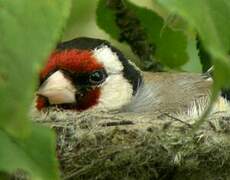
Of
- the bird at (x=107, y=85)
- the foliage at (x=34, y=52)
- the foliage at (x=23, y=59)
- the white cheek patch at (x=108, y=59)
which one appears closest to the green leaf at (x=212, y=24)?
the foliage at (x=34, y=52)

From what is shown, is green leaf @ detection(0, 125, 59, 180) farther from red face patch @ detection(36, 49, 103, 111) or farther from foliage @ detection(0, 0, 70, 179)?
red face patch @ detection(36, 49, 103, 111)

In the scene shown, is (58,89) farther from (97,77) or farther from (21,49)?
(21,49)

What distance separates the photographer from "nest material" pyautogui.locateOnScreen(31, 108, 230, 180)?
1723mm

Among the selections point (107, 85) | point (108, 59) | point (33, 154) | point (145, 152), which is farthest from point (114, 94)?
point (33, 154)

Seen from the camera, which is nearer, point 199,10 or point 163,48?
point 199,10

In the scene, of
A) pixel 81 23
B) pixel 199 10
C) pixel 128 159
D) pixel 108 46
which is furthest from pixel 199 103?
pixel 199 10

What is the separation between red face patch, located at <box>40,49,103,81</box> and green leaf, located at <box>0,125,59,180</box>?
4.67 feet

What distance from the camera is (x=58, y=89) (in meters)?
2.18

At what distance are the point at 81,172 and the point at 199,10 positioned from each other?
43.9 inches

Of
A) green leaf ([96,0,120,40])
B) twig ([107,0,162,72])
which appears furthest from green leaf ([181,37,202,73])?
green leaf ([96,0,120,40])

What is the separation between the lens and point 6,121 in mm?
584

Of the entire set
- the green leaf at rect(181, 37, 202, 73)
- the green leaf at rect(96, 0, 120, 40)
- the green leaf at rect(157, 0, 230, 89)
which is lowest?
the green leaf at rect(181, 37, 202, 73)

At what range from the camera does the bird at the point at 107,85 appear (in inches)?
85.5

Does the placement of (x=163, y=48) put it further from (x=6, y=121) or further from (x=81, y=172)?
(x=6, y=121)
